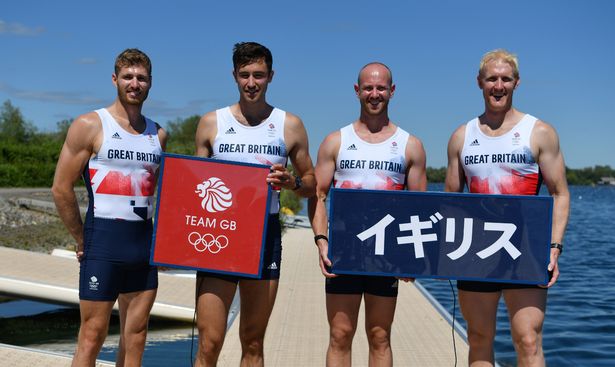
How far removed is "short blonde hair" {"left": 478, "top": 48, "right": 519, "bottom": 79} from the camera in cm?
449

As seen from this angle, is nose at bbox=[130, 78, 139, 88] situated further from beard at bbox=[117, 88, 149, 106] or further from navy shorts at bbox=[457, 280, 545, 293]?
navy shorts at bbox=[457, 280, 545, 293]

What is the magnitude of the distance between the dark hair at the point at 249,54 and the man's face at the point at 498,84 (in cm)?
149

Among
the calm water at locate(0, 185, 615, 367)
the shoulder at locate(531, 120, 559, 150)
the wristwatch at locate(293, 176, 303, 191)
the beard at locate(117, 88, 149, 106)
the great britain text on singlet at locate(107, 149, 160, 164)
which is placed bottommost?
the calm water at locate(0, 185, 615, 367)

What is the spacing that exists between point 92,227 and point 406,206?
2.18m

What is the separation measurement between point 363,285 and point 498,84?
167 centimetres

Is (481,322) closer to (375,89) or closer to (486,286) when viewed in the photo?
(486,286)

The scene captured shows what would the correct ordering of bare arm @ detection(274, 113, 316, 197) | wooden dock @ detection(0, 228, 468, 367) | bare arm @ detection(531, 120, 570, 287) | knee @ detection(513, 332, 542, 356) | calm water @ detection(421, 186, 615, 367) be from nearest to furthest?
knee @ detection(513, 332, 542, 356)
bare arm @ detection(531, 120, 570, 287)
bare arm @ detection(274, 113, 316, 197)
wooden dock @ detection(0, 228, 468, 367)
calm water @ detection(421, 186, 615, 367)

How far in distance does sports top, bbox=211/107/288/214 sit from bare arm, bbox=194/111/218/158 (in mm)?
36

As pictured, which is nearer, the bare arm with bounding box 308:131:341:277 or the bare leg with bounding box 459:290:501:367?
the bare leg with bounding box 459:290:501:367

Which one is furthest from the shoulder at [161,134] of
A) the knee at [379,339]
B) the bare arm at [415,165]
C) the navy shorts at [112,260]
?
the knee at [379,339]

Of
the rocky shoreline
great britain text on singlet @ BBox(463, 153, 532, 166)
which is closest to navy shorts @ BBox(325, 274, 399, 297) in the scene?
great britain text on singlet @ BBox(463, 153, 532, 166)

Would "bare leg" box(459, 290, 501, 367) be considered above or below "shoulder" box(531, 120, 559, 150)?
below

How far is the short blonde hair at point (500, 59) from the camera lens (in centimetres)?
449

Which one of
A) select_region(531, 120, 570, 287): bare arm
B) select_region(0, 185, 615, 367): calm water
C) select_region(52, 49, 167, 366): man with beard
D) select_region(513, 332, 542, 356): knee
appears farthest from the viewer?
select_region(0, 185, 615, 367): calm water
